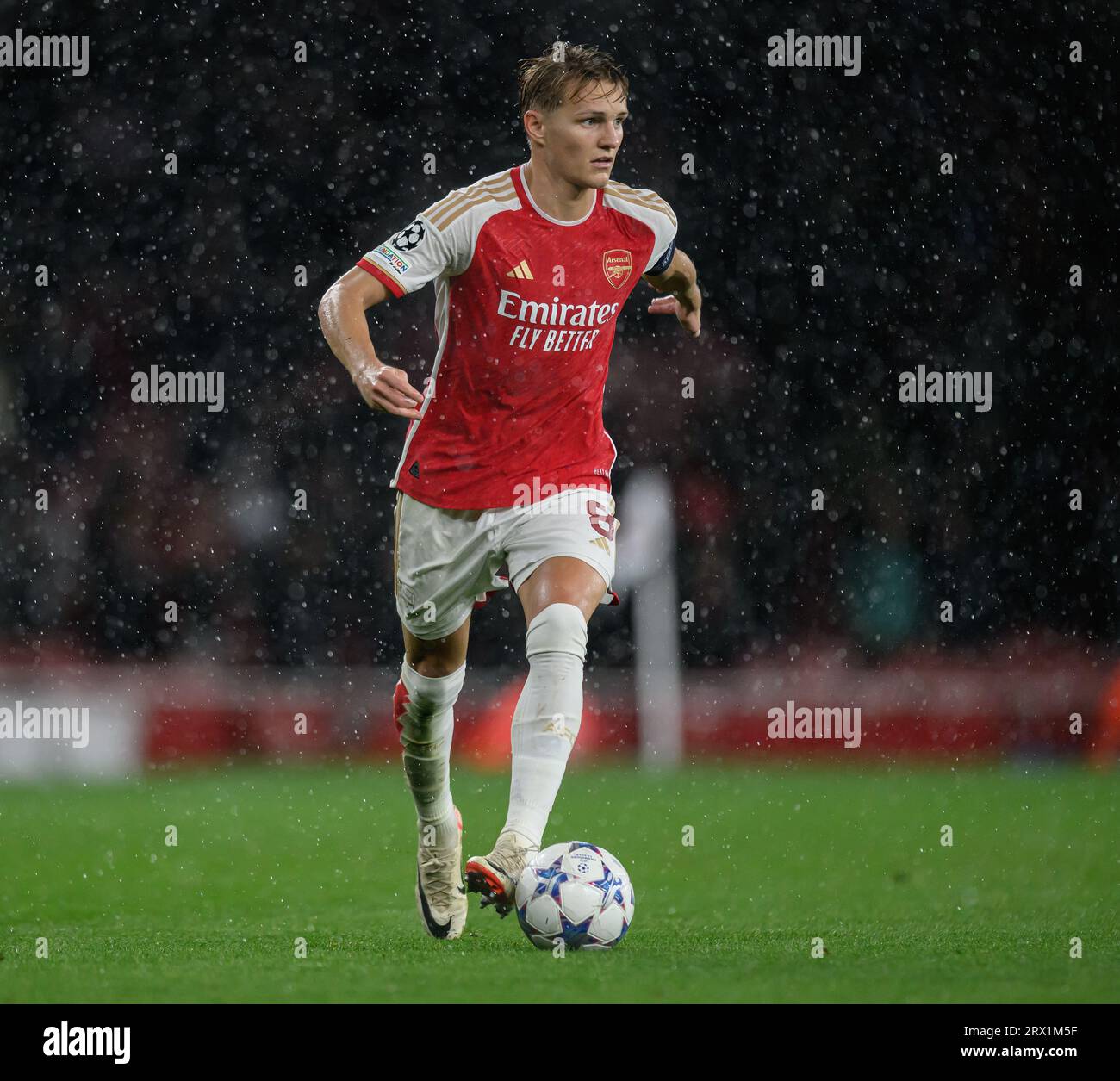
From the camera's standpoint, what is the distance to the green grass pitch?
3.62 metres

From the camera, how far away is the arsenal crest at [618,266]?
4875mm

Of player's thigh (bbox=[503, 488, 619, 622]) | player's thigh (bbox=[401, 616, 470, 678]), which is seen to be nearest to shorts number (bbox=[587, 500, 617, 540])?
player's thigh (bbox=[503, 488, 619, 622])

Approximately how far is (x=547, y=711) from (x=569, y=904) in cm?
50

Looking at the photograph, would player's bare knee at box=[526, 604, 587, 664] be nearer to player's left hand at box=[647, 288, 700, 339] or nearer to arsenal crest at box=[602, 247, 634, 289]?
arsenal crest at box=[602, 247, 634, 289]

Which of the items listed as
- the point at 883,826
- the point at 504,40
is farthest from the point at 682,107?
the point at 883,826

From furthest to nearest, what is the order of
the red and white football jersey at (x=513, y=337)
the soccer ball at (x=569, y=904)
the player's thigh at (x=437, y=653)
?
the player's thigh at (x=437, y=653)
the red and white football jersey at (x=513, y=337)
the soccer ball at (x=569, y=904)

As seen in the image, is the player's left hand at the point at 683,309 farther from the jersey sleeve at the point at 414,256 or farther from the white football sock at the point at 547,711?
the white football sock at the point at 547,711

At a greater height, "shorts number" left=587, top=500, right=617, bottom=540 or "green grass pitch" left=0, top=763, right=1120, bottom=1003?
"shorts number" left=587, top=500, right=617, bottom=540

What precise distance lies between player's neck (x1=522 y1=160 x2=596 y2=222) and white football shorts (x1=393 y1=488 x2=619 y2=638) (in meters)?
0.80

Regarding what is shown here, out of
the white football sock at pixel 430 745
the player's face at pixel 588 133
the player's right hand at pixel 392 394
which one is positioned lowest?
the white football sock at pixel 430 745

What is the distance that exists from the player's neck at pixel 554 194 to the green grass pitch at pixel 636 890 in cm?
204

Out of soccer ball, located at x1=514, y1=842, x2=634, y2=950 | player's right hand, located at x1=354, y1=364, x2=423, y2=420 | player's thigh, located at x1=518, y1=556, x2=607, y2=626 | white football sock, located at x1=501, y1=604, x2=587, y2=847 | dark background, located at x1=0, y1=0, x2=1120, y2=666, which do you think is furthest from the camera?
dark background, located at x1=0, y1=0, x2=1120, y2=666

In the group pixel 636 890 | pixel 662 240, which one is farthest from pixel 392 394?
pixel 636 890

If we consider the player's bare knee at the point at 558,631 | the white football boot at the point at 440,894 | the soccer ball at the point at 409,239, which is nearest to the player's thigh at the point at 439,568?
the player's bare knee at the point at 558,631
